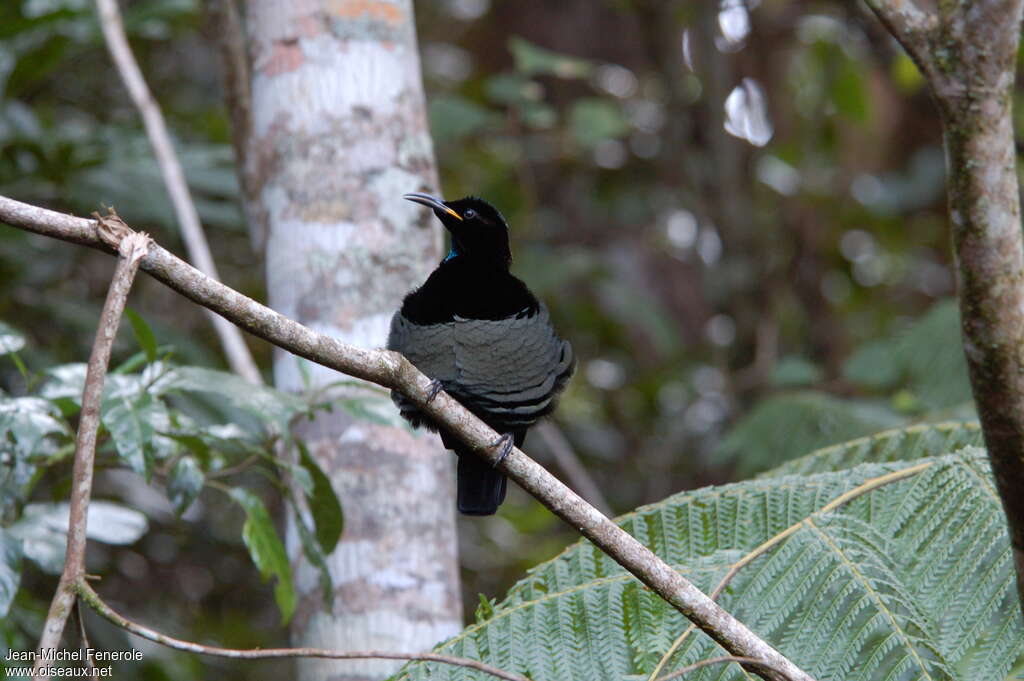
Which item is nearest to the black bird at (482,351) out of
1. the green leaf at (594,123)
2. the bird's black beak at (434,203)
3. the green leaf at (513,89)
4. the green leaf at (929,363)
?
the bird's black beak at (434,203)

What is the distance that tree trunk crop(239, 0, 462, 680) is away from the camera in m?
2.76

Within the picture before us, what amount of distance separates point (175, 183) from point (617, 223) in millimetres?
4141

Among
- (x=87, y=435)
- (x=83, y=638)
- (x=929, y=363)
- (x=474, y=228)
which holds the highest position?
(x=474, y=228)

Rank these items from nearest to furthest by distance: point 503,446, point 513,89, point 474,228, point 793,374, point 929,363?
1. point 503,446
2. point 474,228
3. point 929,363
4. point 793,374
5. point 513,89

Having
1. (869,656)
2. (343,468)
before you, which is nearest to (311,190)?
(343,468)

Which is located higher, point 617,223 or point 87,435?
point 87,435

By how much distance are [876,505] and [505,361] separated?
0.84 meters

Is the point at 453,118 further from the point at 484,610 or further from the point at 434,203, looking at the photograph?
the point at 484,610

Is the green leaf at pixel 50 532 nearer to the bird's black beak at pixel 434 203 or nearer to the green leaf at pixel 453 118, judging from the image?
the bird's black beak at pixel 434 203

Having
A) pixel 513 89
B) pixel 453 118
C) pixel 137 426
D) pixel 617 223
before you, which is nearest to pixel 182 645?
pixel 137 426

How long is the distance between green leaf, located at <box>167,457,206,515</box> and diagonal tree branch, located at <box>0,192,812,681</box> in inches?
33.2

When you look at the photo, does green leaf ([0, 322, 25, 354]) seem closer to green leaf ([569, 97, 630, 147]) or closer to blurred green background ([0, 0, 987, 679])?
blurred green background ([0, 0, 987, 679])

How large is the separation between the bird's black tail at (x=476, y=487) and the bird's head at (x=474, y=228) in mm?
471

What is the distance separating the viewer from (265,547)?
2.47m
